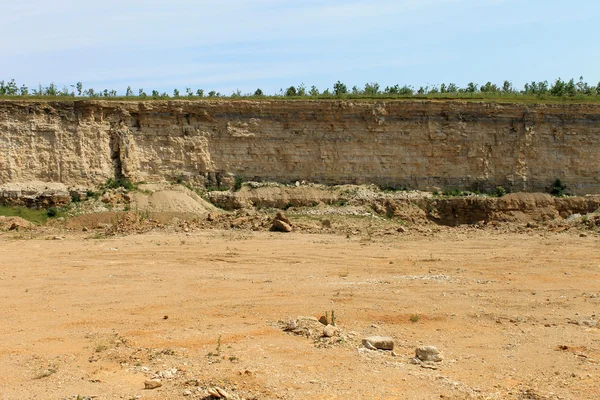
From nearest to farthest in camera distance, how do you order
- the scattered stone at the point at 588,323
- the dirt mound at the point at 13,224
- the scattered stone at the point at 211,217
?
the scattered stone at the point at 588,323, the dirt mound at the point at 13,224, the scattered stone at the point at 211,217

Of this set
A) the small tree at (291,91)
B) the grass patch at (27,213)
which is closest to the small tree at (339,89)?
the small tree at (291,91)

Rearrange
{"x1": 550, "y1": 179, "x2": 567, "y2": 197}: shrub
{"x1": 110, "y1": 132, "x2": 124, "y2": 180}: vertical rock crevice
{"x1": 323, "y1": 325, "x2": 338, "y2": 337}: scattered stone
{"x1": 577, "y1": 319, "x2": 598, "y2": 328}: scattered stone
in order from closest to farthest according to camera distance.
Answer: {"x1": 323, "y1": 325, "x2": 338, "y2": 337}: scattered stone < {"x1": 577, "y1": 319, "x2": 598, "y2": 328}: scattered stone < {"x1": 110, "y1": 132, "x2": 124, "y2": 180}: vertical rock crevice < {"x1": 550, "y1": 179, "x2": 567, "y2": 197}: shrub

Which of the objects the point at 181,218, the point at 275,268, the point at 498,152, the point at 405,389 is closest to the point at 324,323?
the point at 405,389

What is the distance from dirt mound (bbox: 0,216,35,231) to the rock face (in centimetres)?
411

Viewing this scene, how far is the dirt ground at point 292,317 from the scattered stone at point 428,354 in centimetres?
18

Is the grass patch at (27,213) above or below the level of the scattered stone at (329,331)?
below

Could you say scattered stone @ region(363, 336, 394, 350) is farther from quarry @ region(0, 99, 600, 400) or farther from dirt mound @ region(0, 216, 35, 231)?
dirt mound @ region(0, 216, 35, 231)

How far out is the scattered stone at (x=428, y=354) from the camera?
8656mm

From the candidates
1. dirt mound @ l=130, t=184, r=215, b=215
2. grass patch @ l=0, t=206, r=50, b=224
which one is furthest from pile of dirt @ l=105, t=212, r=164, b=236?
grass patch @ l=0, t=206, r=50, b=224

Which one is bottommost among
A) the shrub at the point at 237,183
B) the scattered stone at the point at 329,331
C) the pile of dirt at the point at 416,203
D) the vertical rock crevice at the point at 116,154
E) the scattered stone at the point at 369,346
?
the pile of dirt at the point at 416,203

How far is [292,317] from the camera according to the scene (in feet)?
35.3

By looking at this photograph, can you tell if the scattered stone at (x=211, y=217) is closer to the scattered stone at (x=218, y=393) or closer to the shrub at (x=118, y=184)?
the shrub at (x=118, y=184)

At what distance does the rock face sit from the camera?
27.7 m

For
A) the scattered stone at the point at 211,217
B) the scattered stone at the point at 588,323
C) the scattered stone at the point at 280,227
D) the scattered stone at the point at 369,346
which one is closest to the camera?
the scattered stone at the point at 369,346
